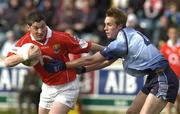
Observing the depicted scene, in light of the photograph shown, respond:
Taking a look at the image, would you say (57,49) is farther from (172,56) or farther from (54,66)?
(172,56)

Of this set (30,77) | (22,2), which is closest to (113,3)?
(22,2)

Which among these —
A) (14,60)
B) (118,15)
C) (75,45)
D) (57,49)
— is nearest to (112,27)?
(118,15)

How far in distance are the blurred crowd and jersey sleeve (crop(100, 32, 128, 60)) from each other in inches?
307

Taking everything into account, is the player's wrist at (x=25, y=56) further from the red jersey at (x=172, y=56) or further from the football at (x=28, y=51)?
the red jersey at (x=172, y=56)

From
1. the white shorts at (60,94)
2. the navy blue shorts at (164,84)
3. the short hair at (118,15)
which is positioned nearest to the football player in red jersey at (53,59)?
the white shorts at (60,94)

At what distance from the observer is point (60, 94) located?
35.7ft

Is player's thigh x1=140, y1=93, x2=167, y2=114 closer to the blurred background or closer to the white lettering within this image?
the blurred background

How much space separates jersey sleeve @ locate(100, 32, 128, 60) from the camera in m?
10.1

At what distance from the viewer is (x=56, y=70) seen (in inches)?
424

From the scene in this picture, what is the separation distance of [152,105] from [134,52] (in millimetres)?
724

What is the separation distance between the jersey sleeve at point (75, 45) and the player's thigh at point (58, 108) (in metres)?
0.77

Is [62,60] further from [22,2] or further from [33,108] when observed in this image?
[22,2]

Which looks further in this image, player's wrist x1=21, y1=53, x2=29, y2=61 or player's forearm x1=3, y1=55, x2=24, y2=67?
player's forearm x1=3, y1=55, x2=24, y2=67

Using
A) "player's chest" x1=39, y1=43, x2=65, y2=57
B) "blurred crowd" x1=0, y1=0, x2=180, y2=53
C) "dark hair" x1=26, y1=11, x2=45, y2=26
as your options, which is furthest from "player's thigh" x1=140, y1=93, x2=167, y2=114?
"blurred crowd" x1=0, y1=0, x2=180, y2=53
